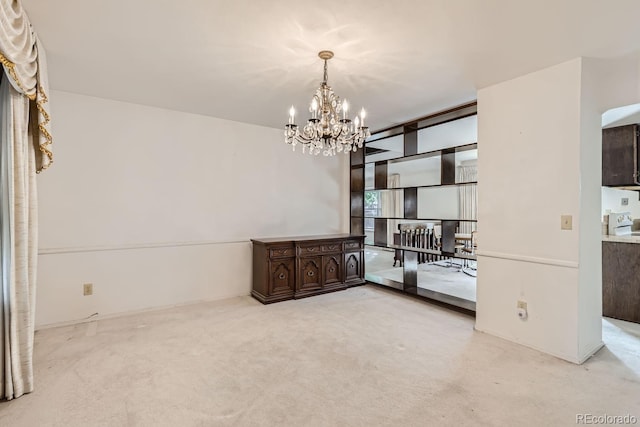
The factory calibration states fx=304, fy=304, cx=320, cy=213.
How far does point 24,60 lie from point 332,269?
3.63 metres

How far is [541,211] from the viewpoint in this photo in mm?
2594

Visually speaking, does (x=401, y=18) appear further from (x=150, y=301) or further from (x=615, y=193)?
(x=615, y=193)

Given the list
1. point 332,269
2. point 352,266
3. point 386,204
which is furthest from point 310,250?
point 386,204

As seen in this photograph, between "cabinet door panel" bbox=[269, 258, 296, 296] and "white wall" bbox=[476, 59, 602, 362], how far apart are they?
7.17 ft

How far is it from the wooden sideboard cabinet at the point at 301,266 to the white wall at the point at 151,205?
47 centimetres

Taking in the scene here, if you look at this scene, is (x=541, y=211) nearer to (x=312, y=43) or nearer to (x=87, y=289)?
(x=312, y=43)

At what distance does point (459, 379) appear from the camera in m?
2.11

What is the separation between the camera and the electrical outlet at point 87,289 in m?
3.21

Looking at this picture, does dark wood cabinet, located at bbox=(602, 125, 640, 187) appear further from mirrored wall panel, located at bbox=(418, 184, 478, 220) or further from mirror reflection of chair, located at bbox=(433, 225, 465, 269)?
mirror reflection of chair, located at bbox=(433, 225, 465, 269)

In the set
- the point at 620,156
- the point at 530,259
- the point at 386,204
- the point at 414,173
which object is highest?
the point at 414,173

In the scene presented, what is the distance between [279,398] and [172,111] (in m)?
3.38

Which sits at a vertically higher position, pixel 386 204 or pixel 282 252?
pixel 386 204

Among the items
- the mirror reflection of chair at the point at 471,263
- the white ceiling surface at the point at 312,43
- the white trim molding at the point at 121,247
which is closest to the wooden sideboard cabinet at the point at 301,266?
the white trim molding at the point at 121,247

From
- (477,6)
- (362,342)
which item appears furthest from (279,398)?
(477,6)
